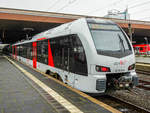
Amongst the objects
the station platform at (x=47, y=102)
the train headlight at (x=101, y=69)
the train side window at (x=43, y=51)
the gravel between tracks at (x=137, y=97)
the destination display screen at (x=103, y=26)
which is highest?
the destination display screen at (x=103, y=26)

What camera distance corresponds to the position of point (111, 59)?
629cm

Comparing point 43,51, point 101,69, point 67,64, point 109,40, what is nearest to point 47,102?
point 101,69

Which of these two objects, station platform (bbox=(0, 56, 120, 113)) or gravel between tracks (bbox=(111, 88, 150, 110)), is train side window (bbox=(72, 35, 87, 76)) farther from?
gravel between tracks (bbox=(111, 88, 150, 110))

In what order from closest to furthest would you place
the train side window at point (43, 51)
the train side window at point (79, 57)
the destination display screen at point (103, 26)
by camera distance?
the train side window at point (79, 57), the destination display screen at point (103, 26), the train side window at point (43, 51)

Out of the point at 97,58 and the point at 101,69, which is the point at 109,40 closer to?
the point at 97,58

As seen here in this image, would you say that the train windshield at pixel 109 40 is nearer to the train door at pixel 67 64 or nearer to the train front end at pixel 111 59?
the train front end at pixel 111 59

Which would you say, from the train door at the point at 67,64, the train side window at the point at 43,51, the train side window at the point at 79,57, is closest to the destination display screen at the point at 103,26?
the train side window at the point at 79,57

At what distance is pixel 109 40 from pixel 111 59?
0.86 meters

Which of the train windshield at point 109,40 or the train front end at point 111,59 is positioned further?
the train windshield at point 109,40

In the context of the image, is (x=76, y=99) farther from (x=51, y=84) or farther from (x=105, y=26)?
(x=105, y=26)

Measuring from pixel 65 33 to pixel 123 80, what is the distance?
3.23 metres

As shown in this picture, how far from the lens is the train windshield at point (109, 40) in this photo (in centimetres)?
646

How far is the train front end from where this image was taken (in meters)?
6.14

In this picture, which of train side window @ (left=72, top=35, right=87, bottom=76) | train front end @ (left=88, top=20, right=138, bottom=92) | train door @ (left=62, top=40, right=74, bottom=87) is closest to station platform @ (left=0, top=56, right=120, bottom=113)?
train door @ (left=62, top=40, right=74, bottom=87)
